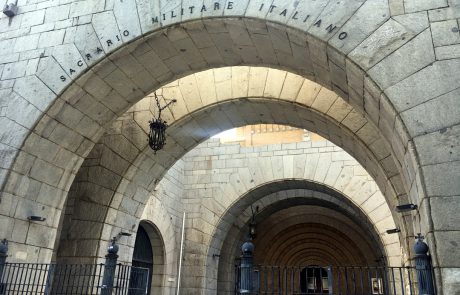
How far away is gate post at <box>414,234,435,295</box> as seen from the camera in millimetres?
3113

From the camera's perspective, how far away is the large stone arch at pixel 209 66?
3447 mm

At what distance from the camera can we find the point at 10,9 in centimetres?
595

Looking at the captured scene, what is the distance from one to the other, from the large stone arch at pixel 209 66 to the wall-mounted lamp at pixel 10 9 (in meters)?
0.11

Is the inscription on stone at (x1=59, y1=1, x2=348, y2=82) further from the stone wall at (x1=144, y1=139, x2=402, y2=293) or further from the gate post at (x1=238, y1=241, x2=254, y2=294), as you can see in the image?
the stone wall at (x1=144, y1=139, x2=402, y2=293)

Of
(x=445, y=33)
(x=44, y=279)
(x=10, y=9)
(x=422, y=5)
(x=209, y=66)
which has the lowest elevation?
(x=44, y=279)

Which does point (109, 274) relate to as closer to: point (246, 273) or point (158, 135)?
point (246, 273)

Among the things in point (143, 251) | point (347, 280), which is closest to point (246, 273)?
point (347, 280)

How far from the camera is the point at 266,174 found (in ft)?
33.8

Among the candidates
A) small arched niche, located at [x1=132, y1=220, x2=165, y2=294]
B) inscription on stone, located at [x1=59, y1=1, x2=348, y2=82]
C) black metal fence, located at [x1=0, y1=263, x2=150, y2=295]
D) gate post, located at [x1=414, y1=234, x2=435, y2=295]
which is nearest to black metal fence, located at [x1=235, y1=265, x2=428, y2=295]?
gate post, located at [x1=414, y1=234, x2=435, y2=295]

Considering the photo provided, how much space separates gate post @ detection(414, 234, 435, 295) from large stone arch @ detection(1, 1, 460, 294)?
0.10 metres

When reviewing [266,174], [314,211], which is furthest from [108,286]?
[314,211]

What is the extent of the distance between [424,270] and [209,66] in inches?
148

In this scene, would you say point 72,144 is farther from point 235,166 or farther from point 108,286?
point 235,166

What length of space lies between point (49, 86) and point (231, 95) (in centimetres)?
289
